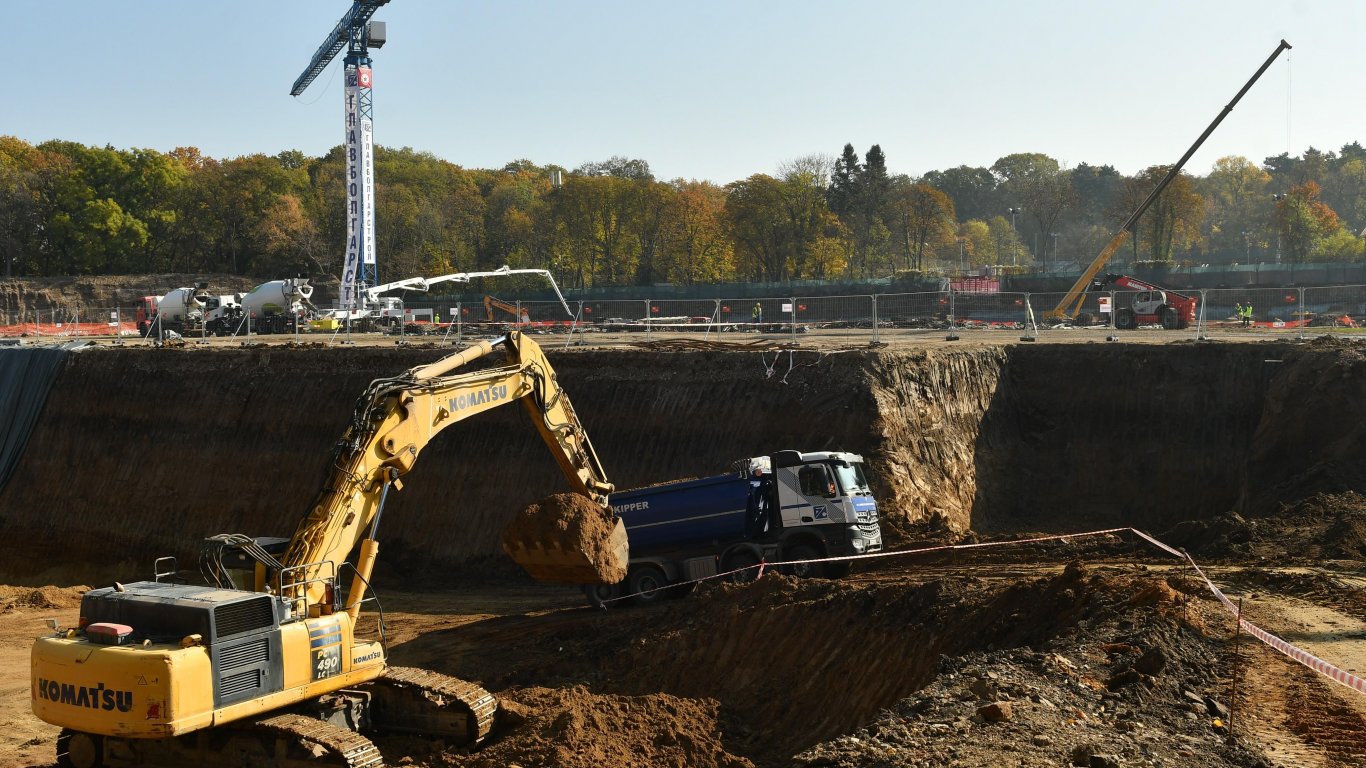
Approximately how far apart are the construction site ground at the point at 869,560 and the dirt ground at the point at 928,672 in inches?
2.0

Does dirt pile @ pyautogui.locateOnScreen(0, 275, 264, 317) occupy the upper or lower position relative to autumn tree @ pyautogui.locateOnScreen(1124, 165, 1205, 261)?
Result: lower

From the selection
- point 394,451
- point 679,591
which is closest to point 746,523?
point 679,591

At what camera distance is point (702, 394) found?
2725 cm

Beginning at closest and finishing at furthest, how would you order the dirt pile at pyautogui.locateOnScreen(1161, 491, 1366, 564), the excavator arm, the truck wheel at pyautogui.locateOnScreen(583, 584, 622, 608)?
the excavator arm → the dirt pile at pyautogui.locateOnScreen(1161, 491, 1366, 564) → the truck wheel at pyautogui.locateOnScreen(583, 584, 622, 608)

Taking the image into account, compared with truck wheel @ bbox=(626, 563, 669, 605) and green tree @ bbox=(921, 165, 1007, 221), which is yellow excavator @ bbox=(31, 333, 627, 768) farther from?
green tree @ bbox=(921, 165, 1007, 221)

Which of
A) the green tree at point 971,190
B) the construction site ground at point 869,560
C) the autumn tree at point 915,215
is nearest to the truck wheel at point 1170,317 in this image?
the construction site ground at point 869,560

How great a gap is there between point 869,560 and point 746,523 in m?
2.76

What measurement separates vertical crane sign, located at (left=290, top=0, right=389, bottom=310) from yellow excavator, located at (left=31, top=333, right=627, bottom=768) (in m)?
38.2

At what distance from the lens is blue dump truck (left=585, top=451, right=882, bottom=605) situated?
1941 centimetres

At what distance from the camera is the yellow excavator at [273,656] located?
1089cm

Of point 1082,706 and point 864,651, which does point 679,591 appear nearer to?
point 864,651

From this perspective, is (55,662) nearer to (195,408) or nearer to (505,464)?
(505,464)

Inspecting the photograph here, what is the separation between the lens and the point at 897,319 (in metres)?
39.6

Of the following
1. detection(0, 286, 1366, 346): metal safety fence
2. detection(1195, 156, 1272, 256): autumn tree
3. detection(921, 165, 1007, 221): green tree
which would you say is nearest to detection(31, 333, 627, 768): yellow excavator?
detection(0, 286, 1366, 346): metal safety fence
